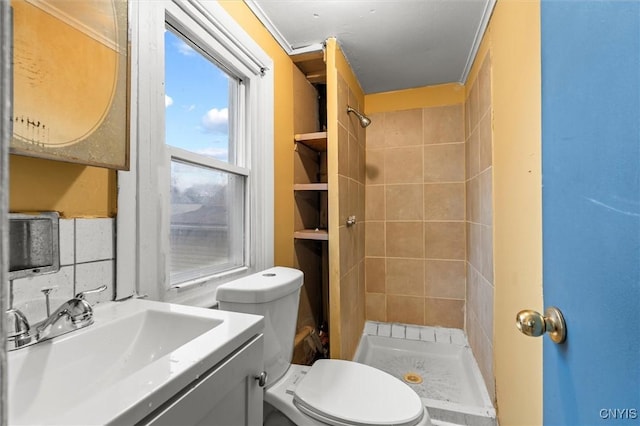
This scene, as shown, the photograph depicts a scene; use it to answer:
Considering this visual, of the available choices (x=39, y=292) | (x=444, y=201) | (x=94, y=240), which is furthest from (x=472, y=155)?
(x=39, y=292)

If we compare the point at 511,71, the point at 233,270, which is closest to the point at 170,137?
the point at 233,270

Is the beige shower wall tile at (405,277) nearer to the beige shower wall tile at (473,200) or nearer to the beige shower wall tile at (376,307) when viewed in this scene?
the beige shower wall tile at (376,307)

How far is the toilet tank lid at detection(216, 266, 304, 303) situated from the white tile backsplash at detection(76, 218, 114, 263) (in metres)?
0.38

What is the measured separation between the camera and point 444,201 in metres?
2.18

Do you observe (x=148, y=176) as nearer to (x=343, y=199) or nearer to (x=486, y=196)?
(x=343, y=199)

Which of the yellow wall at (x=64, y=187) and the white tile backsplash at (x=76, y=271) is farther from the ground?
the yellow wall at (x=64, y=187)

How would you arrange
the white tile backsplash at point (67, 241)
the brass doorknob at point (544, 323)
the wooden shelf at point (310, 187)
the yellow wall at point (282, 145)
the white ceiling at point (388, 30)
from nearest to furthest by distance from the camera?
1. the brass doorknob at point (544, 323)
2. the white tile backsplash at point (67, 241)
3. the white ceiling at point (388, 30)
4. the yellow wall at point (282, 145)
5. the wooden shelf at point (310, 187)

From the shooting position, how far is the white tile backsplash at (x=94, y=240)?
0.69 metres

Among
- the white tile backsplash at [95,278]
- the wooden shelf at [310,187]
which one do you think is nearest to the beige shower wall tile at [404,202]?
the wooden shelf at [310,187]

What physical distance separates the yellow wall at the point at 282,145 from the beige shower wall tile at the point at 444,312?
3.94 feet

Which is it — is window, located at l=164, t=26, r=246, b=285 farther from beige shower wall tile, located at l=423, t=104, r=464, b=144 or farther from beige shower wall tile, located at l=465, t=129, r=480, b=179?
beige shower wall tile, located at l=423, t=104, r=464, b=144

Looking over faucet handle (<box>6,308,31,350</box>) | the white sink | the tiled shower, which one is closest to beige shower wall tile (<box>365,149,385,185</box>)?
the tiled shower

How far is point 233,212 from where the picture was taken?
1395mm

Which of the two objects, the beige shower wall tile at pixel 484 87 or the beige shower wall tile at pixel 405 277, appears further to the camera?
the beige shower wall tile at pixel 405 277
